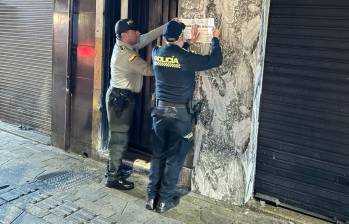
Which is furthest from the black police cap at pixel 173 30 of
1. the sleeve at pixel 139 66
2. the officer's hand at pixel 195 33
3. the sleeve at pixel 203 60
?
the sleeve at pixel 139 66

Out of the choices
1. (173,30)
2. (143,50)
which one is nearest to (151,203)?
(173,30)

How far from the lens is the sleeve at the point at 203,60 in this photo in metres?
4.74

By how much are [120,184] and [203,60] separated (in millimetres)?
2327

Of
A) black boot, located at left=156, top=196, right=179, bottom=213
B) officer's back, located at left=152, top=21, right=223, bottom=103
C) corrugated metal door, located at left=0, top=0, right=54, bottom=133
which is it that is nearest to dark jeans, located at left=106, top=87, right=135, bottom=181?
officer's back, located at left=152, top=21, right=223, bottom=103

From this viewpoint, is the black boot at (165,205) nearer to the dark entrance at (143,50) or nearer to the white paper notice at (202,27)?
the dark entrance at (143,50)

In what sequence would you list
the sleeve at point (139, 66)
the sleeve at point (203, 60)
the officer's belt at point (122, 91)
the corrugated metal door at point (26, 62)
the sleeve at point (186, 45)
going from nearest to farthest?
the sleeve at point (203, 60) < the sleeve at point (186, 45) < the sleeve at point (139, 66) < the officer's belt at point (122, 91) < the corrugated metal door at point (26, 62)

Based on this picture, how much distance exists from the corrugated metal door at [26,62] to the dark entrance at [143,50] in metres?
2.22

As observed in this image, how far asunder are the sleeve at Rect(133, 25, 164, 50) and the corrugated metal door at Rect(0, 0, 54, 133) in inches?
126

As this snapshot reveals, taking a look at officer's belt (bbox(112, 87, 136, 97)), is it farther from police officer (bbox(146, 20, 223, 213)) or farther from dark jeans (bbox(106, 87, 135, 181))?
police officer (bbox(146, 20, 223, 213))

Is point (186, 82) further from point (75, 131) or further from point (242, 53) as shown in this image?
point (75, 131)

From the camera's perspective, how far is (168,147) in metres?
5.14

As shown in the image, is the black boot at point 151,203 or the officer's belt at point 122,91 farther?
the officer's belt at point 122,91

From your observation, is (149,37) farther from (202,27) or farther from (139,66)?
(202,27)

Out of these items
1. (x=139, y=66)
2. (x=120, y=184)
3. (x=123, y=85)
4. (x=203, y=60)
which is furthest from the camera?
(x=120, y=184)
